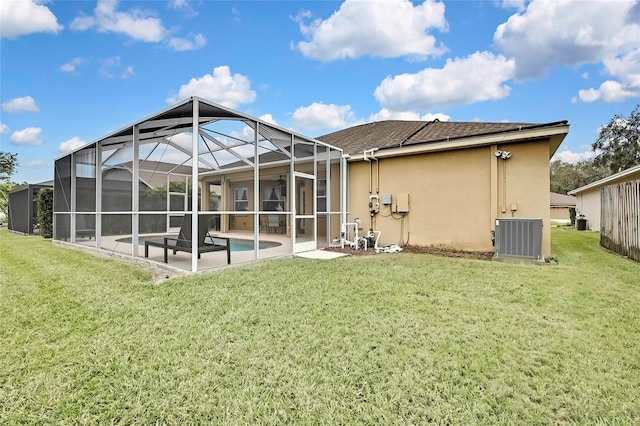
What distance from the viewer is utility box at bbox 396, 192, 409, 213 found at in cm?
923

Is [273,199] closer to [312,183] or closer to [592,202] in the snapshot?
[312,183]

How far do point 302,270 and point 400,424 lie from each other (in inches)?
165

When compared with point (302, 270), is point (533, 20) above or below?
above

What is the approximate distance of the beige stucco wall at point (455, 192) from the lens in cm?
Answer: 754

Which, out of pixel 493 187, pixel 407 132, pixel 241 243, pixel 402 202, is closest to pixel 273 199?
pixel 241 243

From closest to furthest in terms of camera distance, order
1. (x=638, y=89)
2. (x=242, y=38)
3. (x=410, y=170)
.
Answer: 1. (x=410, y=170)
2. (x=242, y=38)
3. (x=638, y=89)

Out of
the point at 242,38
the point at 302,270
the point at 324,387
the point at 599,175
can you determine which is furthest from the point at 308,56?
the point at 599,175

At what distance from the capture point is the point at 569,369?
2.54 meters

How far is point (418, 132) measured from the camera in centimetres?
1082

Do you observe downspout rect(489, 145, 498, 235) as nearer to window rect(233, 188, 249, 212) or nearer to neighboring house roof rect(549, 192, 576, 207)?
window rect(233, 188, 249, 212)

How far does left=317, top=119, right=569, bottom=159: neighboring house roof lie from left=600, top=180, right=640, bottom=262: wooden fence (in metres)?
2.09

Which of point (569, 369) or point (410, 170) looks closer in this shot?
point (569, 369)

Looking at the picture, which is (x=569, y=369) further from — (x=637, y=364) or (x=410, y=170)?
(x=410, y=170)

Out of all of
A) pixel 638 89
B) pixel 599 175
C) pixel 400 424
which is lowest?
pixel 400 424
